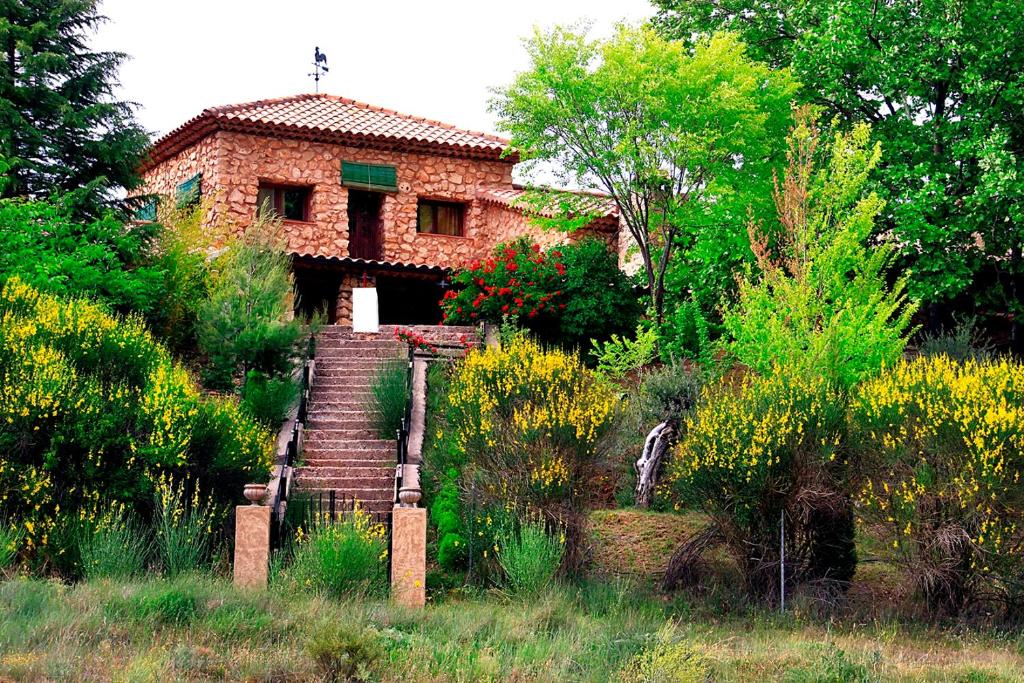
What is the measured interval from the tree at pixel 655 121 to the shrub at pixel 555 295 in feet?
3.11

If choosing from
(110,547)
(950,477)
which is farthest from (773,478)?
(110,547)

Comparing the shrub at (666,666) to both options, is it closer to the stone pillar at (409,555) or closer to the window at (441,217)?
the stone pillar at (409,555)

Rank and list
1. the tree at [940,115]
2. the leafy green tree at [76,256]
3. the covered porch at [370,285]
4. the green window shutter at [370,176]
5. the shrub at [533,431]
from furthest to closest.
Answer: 1. the green window shutter at [370,176]
2. the covered porch at [370,285]
3. the tree at [940,115]
4. the leafy green tree at [76,256]
5. the shrub at [533,431]

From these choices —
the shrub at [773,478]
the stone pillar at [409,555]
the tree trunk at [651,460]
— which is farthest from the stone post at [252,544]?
the tree trunk at [651,460]

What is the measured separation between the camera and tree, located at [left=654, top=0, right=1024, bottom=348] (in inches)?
827

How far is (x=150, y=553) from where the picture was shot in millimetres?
13078

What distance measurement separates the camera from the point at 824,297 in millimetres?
17719

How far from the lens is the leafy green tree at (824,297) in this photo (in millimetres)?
16891

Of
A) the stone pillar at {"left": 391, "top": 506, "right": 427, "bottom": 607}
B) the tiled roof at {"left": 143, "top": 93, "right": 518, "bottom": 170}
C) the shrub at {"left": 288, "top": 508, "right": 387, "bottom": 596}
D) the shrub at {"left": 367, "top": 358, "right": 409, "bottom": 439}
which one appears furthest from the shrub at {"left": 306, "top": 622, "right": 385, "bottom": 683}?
the tiled roof at {"left": 143, "top": 93, "right": 518, "bottom": 170}

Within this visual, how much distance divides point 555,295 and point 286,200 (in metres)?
8.39

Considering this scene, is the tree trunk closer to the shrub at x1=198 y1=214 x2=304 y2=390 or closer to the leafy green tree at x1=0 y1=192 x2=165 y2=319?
the shrub at x1=198 y1=214 x2=304 y2=390

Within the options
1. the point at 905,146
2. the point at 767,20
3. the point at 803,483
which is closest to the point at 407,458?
the point at 803,483

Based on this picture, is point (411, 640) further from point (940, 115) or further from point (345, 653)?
point (940, 115)

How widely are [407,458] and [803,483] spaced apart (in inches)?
232
